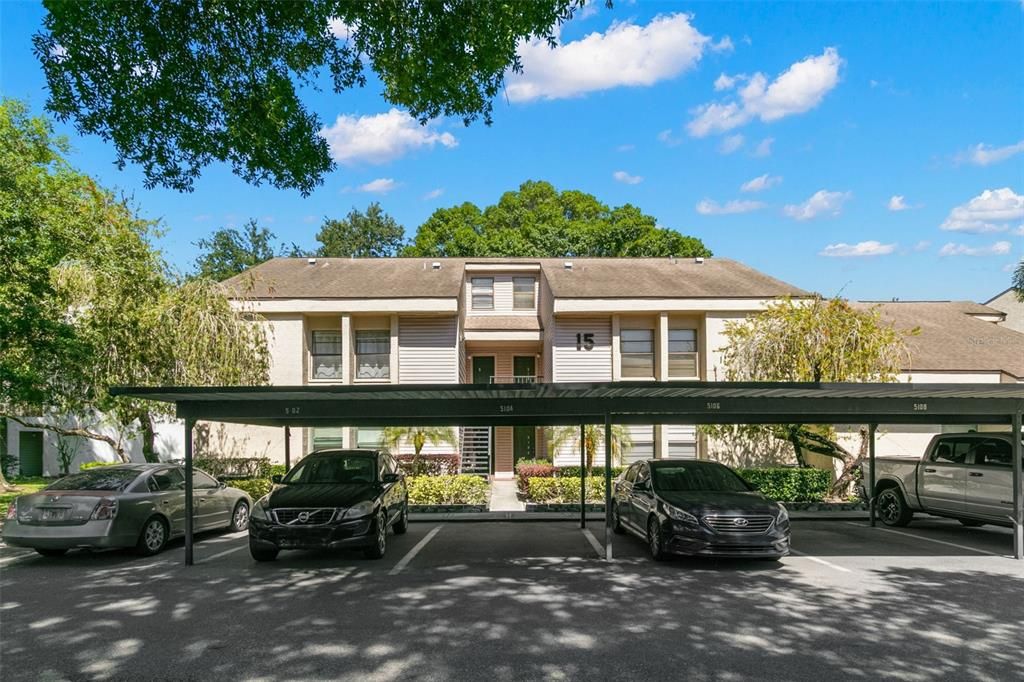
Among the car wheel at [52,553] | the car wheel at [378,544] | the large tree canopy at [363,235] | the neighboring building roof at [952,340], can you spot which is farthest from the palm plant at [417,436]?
the large tree canopy at [363,235]

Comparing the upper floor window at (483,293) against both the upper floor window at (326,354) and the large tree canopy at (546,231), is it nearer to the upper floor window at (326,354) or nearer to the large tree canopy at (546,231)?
the upper floor window at (326,354)

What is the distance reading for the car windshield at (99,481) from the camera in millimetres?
10961

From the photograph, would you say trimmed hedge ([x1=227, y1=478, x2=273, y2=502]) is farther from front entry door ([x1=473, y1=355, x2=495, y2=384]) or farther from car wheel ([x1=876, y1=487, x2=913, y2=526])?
car wheel ([x1=876, y1=487, x2=913, y2=526])

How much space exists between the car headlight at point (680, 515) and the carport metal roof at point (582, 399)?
62.4 inches

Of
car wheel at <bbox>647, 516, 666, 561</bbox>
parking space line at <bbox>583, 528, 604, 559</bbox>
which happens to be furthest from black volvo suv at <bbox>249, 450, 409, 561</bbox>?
car wheel at <bbox>647, 516, 666, 561</bbox>

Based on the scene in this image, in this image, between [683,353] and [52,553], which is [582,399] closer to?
[52,553]

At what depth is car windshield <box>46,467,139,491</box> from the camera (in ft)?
36.0

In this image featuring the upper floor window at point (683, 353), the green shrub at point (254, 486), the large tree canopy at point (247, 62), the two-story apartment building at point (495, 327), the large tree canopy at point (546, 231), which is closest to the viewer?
the large tree canopy at point (247, 62)

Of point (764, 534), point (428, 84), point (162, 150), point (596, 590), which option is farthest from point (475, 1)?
point (764, 534)

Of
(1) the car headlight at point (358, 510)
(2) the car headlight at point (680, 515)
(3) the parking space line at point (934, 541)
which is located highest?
(1) the car headlight at point (358, 510)

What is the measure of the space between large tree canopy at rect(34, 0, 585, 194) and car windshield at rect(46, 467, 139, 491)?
15.1 ft

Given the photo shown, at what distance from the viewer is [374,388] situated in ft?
31.0

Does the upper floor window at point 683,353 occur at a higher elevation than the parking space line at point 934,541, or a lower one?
higher

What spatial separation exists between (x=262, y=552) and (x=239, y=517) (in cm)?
409
